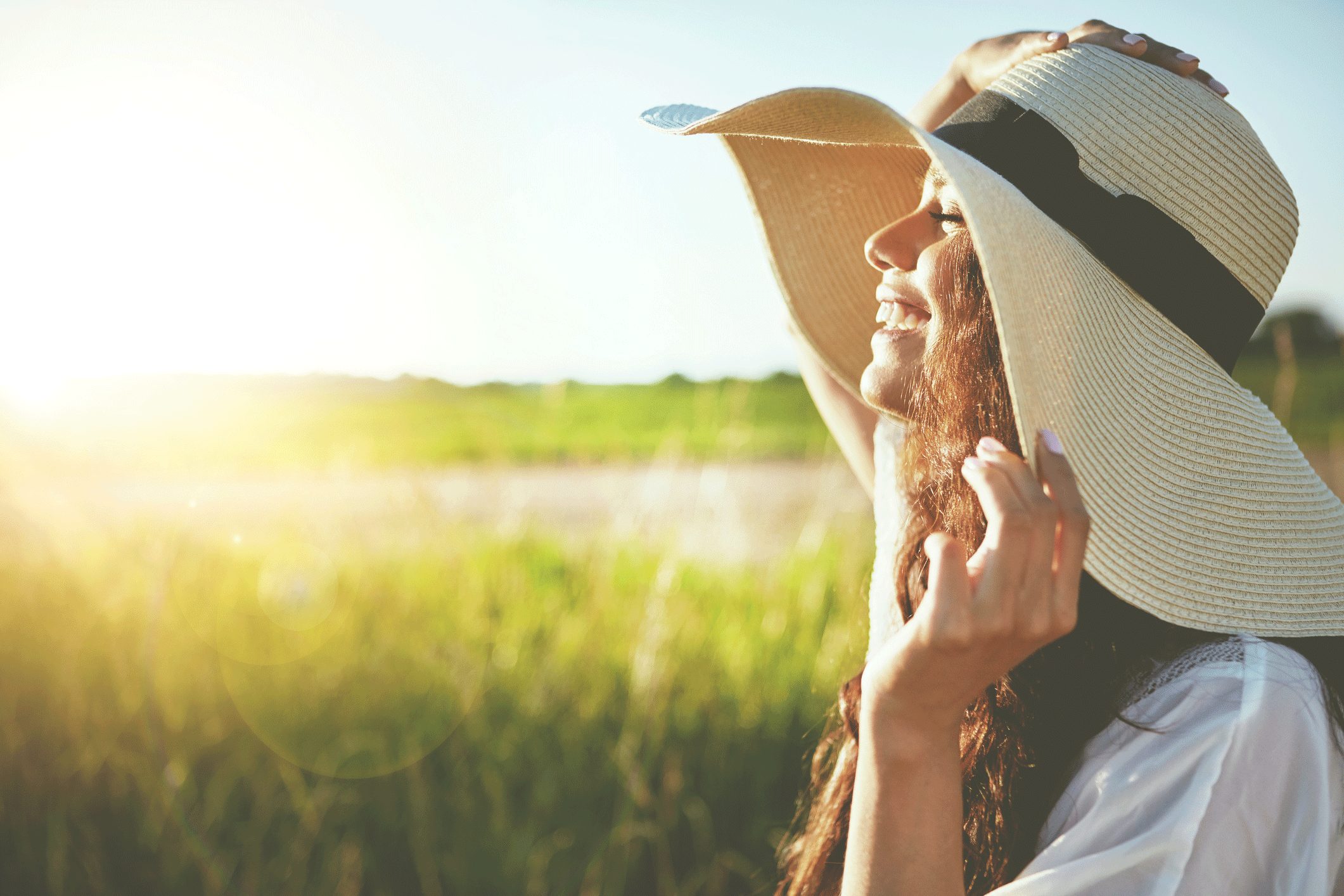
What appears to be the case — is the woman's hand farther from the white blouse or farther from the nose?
the nose

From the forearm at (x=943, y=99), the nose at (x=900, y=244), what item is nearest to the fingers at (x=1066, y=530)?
the nose at (x=900, y=244)

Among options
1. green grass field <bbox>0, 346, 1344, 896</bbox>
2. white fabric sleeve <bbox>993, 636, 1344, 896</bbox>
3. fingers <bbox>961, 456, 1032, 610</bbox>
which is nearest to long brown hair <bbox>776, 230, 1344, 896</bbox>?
white fabric sleeve <bbox>993, 636, 1344, 896</bbox>

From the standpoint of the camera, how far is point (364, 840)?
94.2 inches

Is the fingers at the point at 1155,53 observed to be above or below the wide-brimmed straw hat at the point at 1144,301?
above

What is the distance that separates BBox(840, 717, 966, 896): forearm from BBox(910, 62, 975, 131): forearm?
53.8 inches

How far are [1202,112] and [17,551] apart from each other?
4220 millimetres

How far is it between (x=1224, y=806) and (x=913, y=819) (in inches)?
13.1

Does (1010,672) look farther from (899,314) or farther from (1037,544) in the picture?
(899,314)

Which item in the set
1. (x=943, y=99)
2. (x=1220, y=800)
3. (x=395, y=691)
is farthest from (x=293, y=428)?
(x=1220, y=800)

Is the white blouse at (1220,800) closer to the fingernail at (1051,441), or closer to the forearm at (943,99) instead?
the fingernail at (1051,441)

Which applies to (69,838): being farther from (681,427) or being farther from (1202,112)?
(1202,112)

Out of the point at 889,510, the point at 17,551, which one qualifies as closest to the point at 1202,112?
the point at 889,510

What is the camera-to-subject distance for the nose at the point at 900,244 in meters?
1.38

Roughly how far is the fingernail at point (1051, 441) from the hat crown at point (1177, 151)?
400mm
